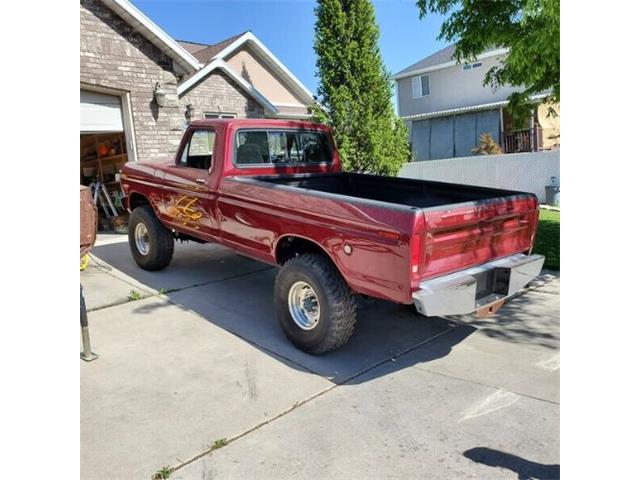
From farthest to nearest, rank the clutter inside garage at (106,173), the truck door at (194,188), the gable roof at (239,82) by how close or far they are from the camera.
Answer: the gable roof at (239,82), the clutter inside garage at (106,173), the truck door at (194,188)

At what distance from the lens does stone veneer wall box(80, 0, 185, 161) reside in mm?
9266

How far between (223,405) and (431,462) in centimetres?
149

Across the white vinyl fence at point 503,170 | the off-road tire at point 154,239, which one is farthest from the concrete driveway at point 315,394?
the white vinyl fence at point 503,170

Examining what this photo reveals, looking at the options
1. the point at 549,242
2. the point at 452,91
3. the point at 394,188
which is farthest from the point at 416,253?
the point at 452,91

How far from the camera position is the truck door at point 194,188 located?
559 cm

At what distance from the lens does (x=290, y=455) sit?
301 cm

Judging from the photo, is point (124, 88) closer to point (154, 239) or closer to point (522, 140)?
point (154, 239)

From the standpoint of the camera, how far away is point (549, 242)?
28.4ft

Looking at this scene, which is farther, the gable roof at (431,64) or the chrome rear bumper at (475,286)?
the gable roof at (431,64)

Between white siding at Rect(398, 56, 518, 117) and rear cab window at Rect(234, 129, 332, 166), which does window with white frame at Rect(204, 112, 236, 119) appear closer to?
rear cab window at Rect(234, 129, 332, 166)

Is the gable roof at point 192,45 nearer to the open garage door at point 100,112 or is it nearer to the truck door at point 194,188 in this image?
the open garage door at point 100,112

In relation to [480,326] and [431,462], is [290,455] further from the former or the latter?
[480,326]

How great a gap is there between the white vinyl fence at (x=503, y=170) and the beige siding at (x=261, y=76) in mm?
6093
